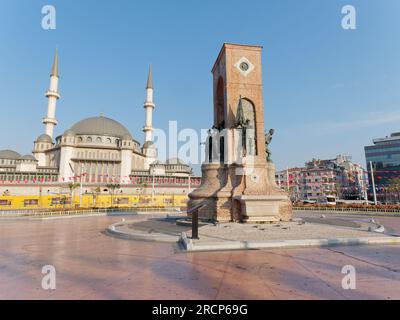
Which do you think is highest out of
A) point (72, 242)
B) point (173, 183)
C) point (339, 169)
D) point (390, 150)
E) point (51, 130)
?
point (51, 130)

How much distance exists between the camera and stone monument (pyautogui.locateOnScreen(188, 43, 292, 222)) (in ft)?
49.2

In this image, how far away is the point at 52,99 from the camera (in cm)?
6712

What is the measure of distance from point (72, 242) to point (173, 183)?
60762 mm

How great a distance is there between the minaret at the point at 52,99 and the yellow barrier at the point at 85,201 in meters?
34.4

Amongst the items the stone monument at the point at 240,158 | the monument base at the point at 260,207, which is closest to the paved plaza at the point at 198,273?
the monument base at the point at 260,207

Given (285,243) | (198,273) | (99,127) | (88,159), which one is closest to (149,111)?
(99,127)

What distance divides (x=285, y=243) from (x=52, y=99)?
78.3 m

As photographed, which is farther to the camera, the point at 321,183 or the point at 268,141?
the point at 321,183

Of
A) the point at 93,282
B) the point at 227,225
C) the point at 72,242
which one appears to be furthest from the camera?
the point at 227,225

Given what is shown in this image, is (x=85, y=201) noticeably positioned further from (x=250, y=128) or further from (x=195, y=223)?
(x=195, y=223)

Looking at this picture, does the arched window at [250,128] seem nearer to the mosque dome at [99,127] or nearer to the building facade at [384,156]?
the mosque dome at [99,127]

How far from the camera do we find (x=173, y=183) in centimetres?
7175
